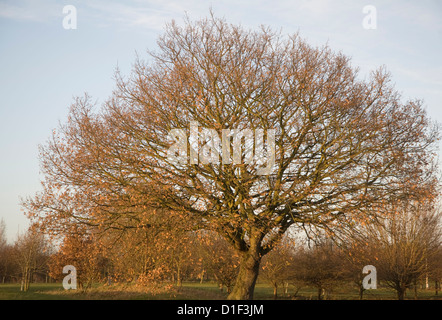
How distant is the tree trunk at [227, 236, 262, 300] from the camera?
16.2 metres

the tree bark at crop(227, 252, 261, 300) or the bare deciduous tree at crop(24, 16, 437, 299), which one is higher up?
the bare deciduous tree at crop(24, 16, 437, 299)

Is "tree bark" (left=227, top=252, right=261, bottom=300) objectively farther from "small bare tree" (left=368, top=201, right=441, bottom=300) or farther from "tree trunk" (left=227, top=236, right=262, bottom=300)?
"small bare tree" (left=368, top=201, right=441, bottom=300)

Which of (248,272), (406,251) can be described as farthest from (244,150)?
(406,251)

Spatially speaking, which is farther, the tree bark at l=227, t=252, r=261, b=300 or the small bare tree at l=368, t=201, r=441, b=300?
the small bare tree at l=368, t=201, r=441, b=300

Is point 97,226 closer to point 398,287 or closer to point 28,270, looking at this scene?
point 398,287

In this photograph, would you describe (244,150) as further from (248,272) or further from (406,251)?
(406,251)

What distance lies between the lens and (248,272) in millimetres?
16578

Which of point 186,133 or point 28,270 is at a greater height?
point 186,133

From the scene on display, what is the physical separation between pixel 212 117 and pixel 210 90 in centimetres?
115

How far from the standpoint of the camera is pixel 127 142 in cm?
1592

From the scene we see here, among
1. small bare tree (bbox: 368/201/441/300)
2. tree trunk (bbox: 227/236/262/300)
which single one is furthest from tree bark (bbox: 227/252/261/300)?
small bare tree (bbox: 368/201/441/300)
